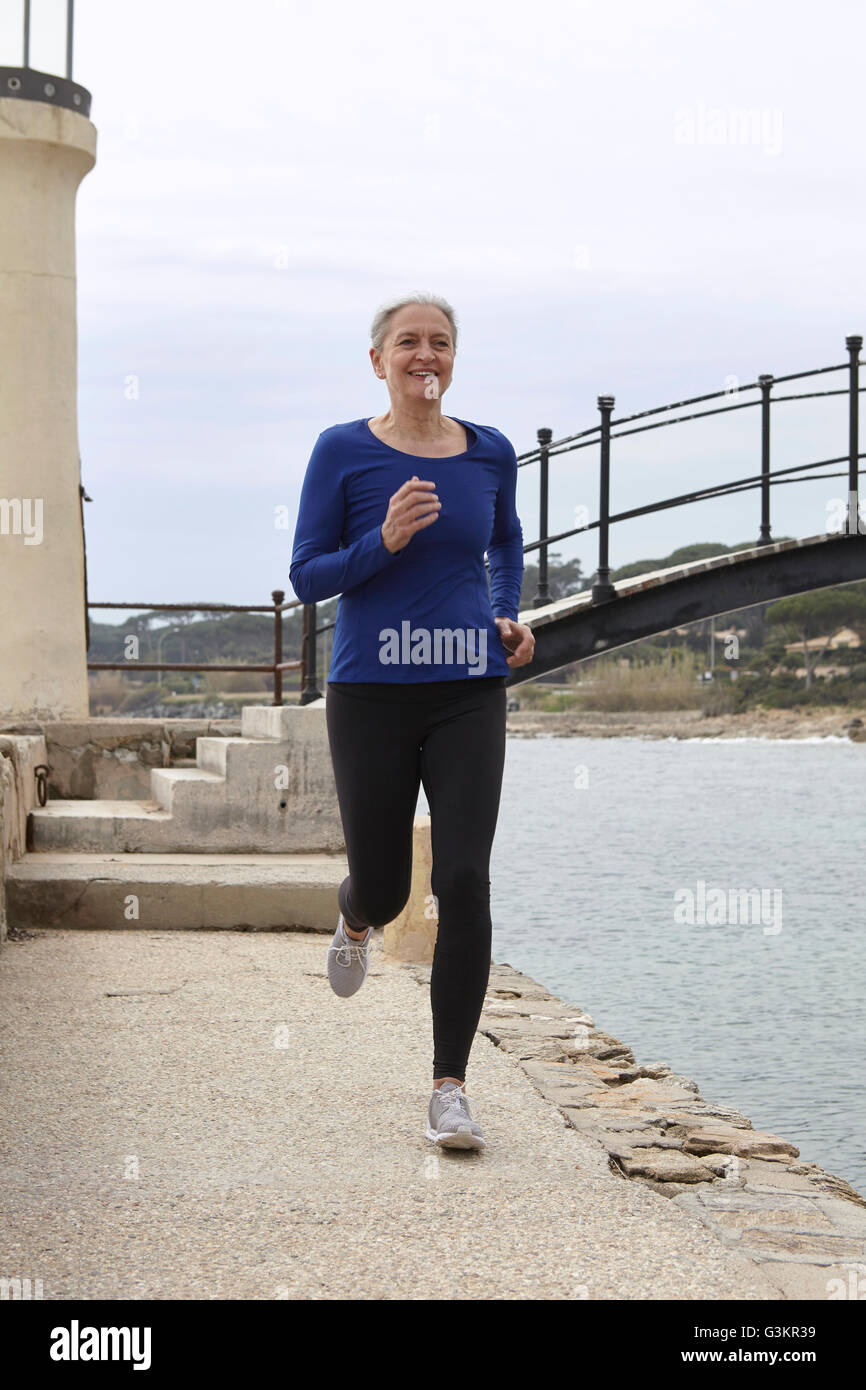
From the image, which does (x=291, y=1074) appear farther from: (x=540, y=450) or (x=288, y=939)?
(x=540, y=450)

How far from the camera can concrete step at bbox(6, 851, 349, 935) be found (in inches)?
289

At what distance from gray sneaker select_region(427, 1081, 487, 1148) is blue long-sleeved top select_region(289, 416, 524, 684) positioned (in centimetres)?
94

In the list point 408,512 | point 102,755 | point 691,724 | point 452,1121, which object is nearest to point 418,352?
point 408,512

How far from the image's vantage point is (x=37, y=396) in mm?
10539

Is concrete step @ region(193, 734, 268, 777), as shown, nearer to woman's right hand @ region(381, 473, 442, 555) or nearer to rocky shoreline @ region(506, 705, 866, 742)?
woman's right hand @ region(381, 473, 442, 555)

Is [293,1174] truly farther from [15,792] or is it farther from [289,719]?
[289,719]

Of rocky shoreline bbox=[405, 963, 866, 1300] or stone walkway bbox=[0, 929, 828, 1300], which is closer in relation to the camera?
stone walkway bbox=[0, 929, 828, 1300]

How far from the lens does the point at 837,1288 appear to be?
2812mm

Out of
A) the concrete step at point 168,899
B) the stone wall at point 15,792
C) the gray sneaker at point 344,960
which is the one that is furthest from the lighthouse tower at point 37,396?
the gray sneaker at point 344,960

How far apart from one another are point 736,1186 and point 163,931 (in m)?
4.18

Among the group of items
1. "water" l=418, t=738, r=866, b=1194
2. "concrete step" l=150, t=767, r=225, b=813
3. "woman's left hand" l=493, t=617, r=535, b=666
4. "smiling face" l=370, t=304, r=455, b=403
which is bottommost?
"water" l=418, t=738, r=866, b=1194

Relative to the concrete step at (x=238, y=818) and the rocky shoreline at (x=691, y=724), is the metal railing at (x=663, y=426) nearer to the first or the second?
the concrete step at (x=238, y=818)

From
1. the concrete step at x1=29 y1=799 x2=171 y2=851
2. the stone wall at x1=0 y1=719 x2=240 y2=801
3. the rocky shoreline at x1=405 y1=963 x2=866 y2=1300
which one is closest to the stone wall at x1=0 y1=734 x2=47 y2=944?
the concrete step at x1=29 y1=799 x2=171 y2=851
